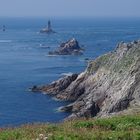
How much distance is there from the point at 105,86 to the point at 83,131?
217 ft

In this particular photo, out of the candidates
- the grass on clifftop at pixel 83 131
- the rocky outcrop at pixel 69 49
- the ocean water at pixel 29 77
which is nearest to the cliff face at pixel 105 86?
the ocean water at pixel 29 77

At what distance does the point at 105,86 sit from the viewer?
277 ft

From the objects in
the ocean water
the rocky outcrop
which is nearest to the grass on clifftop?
the ocean water

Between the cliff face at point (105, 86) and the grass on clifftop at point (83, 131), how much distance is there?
46.7m

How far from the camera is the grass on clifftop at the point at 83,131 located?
1708 cm

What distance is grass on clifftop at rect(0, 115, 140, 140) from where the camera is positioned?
17.1m

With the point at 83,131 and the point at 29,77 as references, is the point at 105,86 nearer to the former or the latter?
the point at 29,77

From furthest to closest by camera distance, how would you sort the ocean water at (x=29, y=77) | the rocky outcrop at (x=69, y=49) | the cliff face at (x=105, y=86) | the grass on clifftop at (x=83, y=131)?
1. the rocky outcrop at (x=69, y=49)
2. the ocean water at (x=29, y=77)
3. the cliff face at (x=105, y=86)
4. the grass on clifftop at (x=83, y=131)

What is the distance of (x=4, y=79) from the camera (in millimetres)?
115875

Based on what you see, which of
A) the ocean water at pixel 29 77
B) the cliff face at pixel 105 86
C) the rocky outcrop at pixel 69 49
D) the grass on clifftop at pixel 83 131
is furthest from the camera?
the rocky outcrop at pixel 69 49

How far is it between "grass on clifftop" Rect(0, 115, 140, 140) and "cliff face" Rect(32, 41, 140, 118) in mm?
46663

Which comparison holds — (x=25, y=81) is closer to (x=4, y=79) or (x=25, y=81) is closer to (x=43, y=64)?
(x=4, y=79)

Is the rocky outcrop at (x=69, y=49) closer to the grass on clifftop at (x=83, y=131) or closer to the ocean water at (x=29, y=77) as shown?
the ocean water at (x=29, y=77)

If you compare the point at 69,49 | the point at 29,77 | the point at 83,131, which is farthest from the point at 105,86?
the point at 69,49
